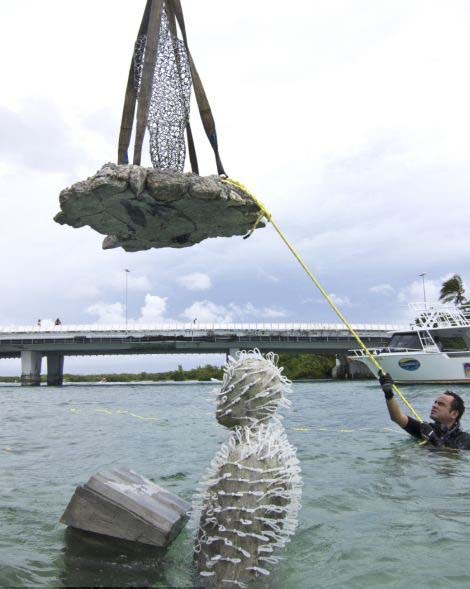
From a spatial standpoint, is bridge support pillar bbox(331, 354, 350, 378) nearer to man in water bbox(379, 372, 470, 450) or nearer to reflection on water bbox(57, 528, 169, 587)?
man in water bbox(379, 372, 470, 450)

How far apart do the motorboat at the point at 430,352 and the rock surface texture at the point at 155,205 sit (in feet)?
95.4

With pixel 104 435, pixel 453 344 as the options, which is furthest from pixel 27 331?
pixel 104 435

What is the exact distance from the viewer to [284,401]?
3.61 meters

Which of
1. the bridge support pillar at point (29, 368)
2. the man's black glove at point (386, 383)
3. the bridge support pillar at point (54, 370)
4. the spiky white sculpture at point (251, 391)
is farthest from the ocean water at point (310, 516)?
the bridge support pillar at point (54, 370)

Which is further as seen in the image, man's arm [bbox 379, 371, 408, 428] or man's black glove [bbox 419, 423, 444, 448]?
man's black glove [bbox 419, 423, 444, 448]

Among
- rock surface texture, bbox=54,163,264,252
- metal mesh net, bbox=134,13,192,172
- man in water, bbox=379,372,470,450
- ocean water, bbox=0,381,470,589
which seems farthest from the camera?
man in water, bbox=379,372,470,450

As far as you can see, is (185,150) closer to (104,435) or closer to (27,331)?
(104,435)

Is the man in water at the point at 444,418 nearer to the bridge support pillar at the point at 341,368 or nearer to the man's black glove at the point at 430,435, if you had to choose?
the man's black glove at the point at 430,435

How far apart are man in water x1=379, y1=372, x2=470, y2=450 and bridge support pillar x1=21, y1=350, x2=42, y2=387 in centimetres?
5563

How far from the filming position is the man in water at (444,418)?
8516 millimetres

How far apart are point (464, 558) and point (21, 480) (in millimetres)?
5384

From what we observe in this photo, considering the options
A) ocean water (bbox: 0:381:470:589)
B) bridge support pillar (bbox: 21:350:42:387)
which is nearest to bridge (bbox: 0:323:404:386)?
bridge support pillar (bbox: 21:350:42:387)

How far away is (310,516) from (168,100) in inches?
202

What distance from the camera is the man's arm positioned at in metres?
8.22
